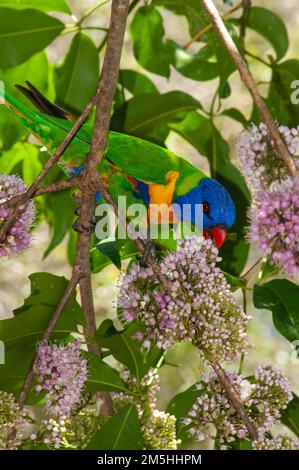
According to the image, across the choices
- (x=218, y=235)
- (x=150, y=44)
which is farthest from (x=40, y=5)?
(x=218, y=235)

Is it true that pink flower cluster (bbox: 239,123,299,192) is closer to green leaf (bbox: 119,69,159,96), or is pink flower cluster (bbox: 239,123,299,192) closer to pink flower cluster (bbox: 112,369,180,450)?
pink flower cluster (bbox: 112,369,180,450)

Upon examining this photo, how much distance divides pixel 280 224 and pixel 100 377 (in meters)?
0.78

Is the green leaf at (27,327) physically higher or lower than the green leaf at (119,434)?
higher

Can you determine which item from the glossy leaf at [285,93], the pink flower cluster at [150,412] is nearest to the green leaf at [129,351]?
the pink flower cluster at [150,412]

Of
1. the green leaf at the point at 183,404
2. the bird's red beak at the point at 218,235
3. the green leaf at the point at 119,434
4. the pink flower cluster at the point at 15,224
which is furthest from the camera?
the bird's red beak at the point at 218,235

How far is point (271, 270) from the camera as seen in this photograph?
2.12m

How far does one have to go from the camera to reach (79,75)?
Result: 2.55 meters

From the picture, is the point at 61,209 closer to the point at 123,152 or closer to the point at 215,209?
the point at 123,152

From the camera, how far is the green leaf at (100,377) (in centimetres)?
189

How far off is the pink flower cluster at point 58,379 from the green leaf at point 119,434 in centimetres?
15

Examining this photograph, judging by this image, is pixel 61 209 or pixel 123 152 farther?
pixel 61 209

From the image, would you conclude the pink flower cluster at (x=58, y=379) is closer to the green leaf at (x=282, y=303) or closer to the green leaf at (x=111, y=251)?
Result: the green leaf at (x=111, y=251)

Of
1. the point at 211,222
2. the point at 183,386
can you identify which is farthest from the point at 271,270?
the point at 183,386

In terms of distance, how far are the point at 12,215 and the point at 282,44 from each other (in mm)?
1541
